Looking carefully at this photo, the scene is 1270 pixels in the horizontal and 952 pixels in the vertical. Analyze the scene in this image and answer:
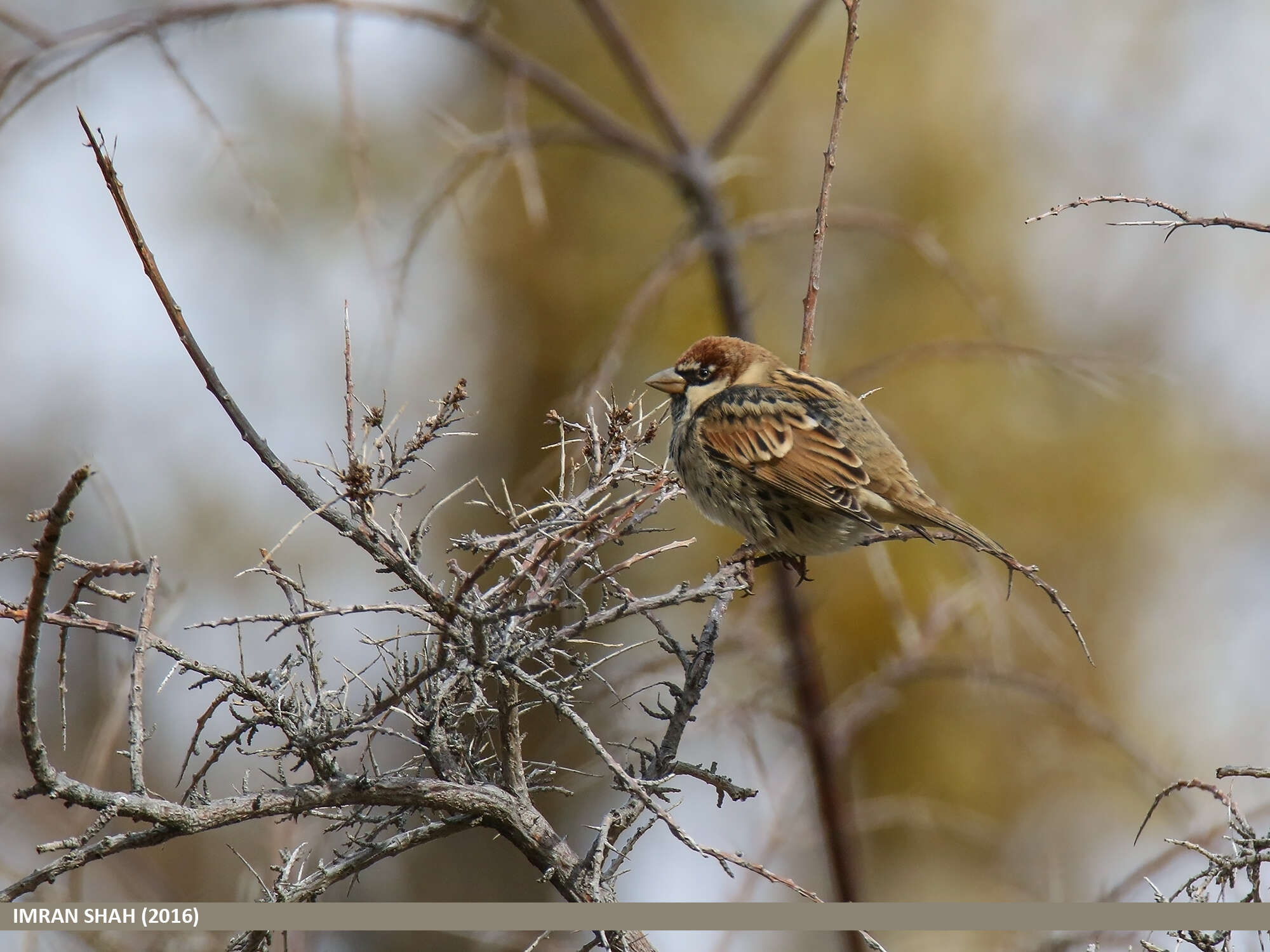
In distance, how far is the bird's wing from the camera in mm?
3980

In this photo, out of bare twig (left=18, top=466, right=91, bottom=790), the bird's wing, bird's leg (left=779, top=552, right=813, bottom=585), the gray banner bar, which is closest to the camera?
bare twig (left=18, top=466, right=91, bottom=790)

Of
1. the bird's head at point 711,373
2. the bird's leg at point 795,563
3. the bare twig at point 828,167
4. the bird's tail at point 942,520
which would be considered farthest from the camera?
the bird's head at point 711,373

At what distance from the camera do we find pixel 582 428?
265cm

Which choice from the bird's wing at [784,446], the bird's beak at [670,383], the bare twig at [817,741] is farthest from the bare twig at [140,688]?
the bare twig at [817,741]

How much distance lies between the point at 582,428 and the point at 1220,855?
1604 mm

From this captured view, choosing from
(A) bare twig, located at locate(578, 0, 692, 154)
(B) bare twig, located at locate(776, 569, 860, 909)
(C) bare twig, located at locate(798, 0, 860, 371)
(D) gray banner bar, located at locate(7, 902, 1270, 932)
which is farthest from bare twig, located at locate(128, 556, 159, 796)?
(A) bare twig, located at locate(578, 0, 692, 154)

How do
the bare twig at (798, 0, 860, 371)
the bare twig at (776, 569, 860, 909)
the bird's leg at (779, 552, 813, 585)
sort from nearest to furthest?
the bare twig at (798, 0, 860, 371) < the bird's leg at (779, 552, 813, 585) < the bare twig at (776, 569, 860, 909)

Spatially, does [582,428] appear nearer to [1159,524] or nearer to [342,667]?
[342,667]

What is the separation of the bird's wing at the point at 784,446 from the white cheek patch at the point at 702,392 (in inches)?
2.5

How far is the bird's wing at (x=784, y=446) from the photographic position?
3.98 m

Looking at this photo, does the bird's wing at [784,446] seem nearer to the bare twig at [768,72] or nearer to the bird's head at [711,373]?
the bird's head at [711,373]

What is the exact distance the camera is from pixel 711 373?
452 cm

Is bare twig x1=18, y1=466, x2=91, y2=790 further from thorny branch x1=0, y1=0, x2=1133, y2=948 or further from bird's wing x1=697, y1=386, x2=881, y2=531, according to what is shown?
bird's wing x1=697, y1=386, x2=881, y2=531

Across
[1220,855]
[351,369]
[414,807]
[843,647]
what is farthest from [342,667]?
[843,647]
